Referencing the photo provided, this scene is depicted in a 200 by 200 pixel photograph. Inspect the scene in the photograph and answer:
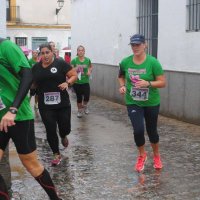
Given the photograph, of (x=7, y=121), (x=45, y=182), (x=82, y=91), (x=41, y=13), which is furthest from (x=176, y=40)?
(x=41, y=13)

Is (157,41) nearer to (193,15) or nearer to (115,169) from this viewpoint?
(193,15)

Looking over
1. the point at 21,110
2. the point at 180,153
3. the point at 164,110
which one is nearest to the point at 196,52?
the point at 164,110

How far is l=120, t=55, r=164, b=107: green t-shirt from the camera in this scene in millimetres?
6195

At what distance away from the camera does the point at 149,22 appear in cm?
1261

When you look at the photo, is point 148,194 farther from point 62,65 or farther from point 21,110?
point 62,65

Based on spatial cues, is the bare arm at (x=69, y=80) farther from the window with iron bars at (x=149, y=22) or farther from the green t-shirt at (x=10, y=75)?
the window with iron bars at (x=149, y=22)

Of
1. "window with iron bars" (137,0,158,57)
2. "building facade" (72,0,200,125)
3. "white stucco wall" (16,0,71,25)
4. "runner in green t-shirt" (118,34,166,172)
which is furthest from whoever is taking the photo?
"white stucco wall" (16,0,71,25)

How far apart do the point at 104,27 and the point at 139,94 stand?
1001 centimetres

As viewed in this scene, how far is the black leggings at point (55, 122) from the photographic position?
6812 mm

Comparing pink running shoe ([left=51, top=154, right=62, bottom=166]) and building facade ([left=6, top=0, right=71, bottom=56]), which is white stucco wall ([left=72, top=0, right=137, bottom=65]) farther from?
building facade ([left=6, top=0, right=71, bottom=56])

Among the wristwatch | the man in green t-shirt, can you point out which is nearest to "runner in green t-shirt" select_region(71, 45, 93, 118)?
the man in green t-shirt

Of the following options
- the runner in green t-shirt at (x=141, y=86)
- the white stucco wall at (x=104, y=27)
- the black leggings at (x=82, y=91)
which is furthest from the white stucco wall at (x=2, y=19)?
the white stucco wall at (x=104, y=27)

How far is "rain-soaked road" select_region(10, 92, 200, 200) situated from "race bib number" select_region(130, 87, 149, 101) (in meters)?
0.96

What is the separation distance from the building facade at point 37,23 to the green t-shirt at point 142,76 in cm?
3050
